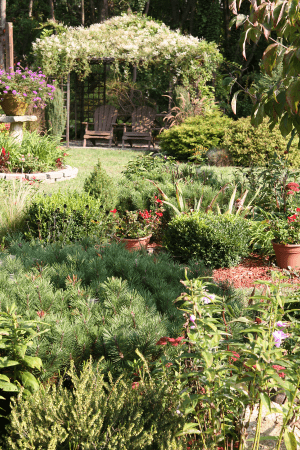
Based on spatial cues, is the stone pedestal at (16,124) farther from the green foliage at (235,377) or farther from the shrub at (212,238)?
the green foliage at (235,377)

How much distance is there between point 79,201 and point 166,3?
19.9 metres

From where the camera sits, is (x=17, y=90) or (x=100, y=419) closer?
(x=100, y=419)

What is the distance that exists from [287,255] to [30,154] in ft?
17.6

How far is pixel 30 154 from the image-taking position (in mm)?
7762

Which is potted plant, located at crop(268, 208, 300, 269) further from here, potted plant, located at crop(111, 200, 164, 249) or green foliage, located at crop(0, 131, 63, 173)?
green foliage, located at crop(0, 131, 63, 173)

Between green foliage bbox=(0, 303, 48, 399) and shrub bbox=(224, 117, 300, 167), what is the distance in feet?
23.4

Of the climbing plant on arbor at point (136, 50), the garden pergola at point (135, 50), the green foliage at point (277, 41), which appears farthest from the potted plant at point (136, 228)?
the climbing plant on arbor at point (136, 50)

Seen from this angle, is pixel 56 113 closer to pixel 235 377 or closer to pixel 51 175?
pixel 51 175

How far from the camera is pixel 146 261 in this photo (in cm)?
287

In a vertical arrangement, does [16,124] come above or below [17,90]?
below

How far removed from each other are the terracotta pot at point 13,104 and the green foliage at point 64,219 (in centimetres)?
443

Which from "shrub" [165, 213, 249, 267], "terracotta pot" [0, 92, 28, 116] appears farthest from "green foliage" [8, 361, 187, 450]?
"terracotta pot" [0, 92, 28, 116]

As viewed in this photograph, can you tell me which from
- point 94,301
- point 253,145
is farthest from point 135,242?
point 253,145

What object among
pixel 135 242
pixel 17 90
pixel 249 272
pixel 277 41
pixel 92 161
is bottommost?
pixel 249 272
